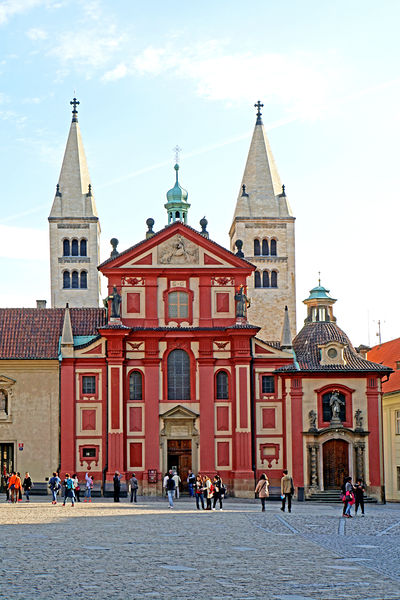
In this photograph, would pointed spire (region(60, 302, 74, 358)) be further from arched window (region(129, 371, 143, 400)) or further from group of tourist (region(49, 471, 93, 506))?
Result: group of tourist (region(49, 471, 93, 506))

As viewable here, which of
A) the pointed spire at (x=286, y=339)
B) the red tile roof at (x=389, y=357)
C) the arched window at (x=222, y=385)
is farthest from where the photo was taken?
the red tile roof at (x=389, y=357)

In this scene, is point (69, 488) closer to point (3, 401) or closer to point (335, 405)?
point (3, 401)

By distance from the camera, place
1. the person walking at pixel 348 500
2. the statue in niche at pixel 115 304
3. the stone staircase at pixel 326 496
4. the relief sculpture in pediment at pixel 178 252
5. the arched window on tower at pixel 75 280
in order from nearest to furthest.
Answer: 1. the person walking at pixel 348 500
2. the stone staircase at pixel 326 496
3. the statue in niche at pixel 115 304
4. the relief sculpture in pediment at pixel 178 252
5. the arched window on tower at pixel 75 280

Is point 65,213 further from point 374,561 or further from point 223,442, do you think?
point 374,561

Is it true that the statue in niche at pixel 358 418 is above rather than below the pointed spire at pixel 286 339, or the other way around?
below

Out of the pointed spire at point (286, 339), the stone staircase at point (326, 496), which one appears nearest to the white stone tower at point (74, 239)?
the pointed spire at point (286, 339)

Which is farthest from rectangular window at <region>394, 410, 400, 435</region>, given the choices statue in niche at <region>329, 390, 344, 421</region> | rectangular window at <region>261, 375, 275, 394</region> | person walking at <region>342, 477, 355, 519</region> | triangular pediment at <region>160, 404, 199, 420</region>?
person walking at <region>342, 477, 355, 519</region>

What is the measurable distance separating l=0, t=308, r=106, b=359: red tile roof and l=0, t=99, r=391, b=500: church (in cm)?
20

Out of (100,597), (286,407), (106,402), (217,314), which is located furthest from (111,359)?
(100,597)

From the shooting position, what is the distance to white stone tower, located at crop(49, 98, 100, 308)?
85.9 meters

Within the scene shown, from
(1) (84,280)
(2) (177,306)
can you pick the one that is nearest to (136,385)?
(2) (177,306)

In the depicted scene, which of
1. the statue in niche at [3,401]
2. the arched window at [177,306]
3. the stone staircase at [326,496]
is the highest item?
the arched window at [177,306]

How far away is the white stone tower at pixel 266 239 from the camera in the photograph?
8556cm

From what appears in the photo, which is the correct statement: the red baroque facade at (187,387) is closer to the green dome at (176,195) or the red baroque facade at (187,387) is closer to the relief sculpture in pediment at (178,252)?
the relief sculpture in pediment at (178,252)
